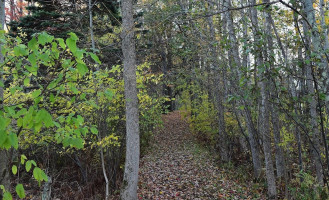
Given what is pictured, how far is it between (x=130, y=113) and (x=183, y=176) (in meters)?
3.68

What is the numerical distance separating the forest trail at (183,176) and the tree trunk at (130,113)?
3.34ft

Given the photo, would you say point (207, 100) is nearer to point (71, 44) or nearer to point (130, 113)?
point (130, 113)

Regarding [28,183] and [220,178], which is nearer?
[28,183]

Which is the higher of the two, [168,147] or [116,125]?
[116,125]

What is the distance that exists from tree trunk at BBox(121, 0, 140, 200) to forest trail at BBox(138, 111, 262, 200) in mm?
1019

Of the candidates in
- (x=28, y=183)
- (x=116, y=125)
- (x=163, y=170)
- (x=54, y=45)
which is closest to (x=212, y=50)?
(x=116, y=125)

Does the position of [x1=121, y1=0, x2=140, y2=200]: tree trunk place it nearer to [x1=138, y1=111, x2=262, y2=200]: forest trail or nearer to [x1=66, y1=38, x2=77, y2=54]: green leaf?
[x1=138, y1=111, x2=262, y2=200]: forest trail

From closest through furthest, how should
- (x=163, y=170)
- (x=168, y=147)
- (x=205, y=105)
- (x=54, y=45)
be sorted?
(x=54, y=45)
(x=163, y=170)
(x=205, y=105)
(x=168, y=147)

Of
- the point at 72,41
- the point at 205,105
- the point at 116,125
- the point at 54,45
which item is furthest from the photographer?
the point at 205,105

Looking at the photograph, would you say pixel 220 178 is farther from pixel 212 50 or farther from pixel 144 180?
pixel 212 50

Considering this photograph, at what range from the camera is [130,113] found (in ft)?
19.3

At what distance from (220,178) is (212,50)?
464 cm

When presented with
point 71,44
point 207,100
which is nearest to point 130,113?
point 71,44

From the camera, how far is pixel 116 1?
9789mm
